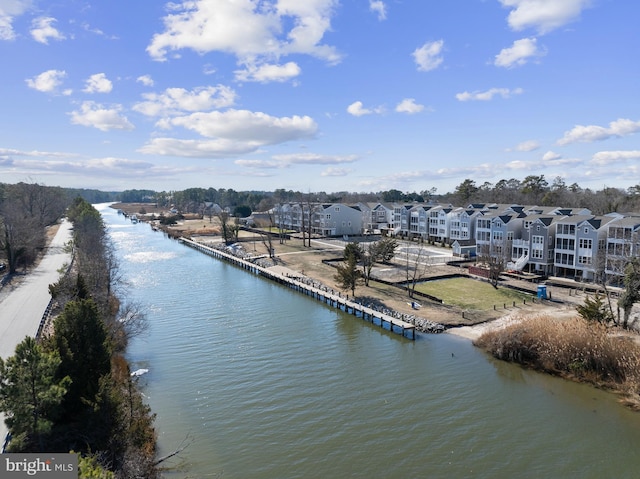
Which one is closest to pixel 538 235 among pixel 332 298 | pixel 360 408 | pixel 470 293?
pixel 470 293

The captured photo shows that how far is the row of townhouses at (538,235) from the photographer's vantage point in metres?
40.8

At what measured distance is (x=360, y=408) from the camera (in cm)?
2056

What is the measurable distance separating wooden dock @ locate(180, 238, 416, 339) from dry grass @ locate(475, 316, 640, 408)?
5848 mm

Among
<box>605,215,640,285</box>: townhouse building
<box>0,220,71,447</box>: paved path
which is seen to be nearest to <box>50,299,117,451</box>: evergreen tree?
<box>0,220,71,447</box>: paved path

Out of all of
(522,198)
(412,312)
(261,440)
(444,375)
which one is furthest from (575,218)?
(522,198)

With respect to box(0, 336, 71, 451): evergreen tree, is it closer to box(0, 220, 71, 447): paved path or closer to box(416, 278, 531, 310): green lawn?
Answer: box(0, 220, 71, 447): paved path

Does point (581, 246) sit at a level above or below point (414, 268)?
above

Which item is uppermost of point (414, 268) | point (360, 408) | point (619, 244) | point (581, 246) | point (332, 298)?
point (619, 244)

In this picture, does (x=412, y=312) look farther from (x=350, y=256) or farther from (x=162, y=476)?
(x=162, y=476)

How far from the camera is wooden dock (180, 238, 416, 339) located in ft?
104

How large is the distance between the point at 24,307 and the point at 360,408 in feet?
82.2

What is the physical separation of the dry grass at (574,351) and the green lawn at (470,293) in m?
8.77

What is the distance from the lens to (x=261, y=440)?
58.8ft

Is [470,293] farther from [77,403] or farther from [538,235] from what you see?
[77,403]
